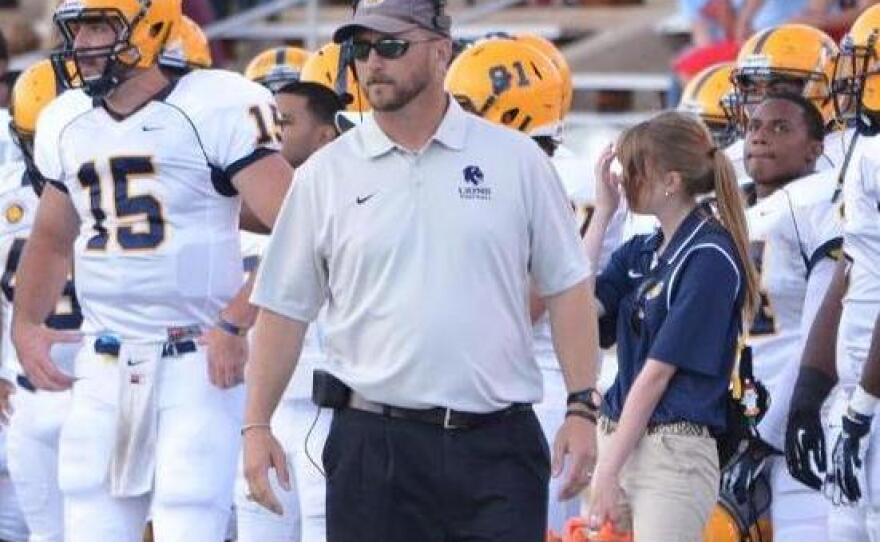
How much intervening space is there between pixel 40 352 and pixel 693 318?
6.84 feet

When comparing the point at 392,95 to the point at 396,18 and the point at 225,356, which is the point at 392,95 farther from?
the point at 225,356

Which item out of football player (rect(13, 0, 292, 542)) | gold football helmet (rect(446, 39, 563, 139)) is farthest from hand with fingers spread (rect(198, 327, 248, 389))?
gold football helmet (rect(446, 39, 563, 139))

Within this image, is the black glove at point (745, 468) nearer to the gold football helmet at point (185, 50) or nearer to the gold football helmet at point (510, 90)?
the gold football helmet at point (510, 90)

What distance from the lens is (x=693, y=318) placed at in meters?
6.94

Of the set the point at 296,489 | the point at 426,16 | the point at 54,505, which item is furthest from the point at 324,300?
the point at 54,505

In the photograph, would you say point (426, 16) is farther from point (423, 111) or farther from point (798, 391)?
point (798, 391)

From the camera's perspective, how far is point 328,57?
9.77 m

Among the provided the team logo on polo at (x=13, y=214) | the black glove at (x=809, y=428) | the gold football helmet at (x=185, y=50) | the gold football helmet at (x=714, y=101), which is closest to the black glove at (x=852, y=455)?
the black glove at (x=809, y=428)

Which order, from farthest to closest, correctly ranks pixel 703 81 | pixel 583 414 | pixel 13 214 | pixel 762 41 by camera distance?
1. pixel 703 81
2. pixel 13 214
3. pixel 762 41
4. pixel 583 414

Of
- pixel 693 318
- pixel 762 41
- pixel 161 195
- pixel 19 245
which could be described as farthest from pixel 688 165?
pixel 19 245

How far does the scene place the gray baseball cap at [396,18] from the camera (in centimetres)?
643

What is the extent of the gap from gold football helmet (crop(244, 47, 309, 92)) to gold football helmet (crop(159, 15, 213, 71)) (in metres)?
0.42

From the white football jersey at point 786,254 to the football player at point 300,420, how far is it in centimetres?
129

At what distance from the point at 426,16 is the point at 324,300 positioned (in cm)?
72
